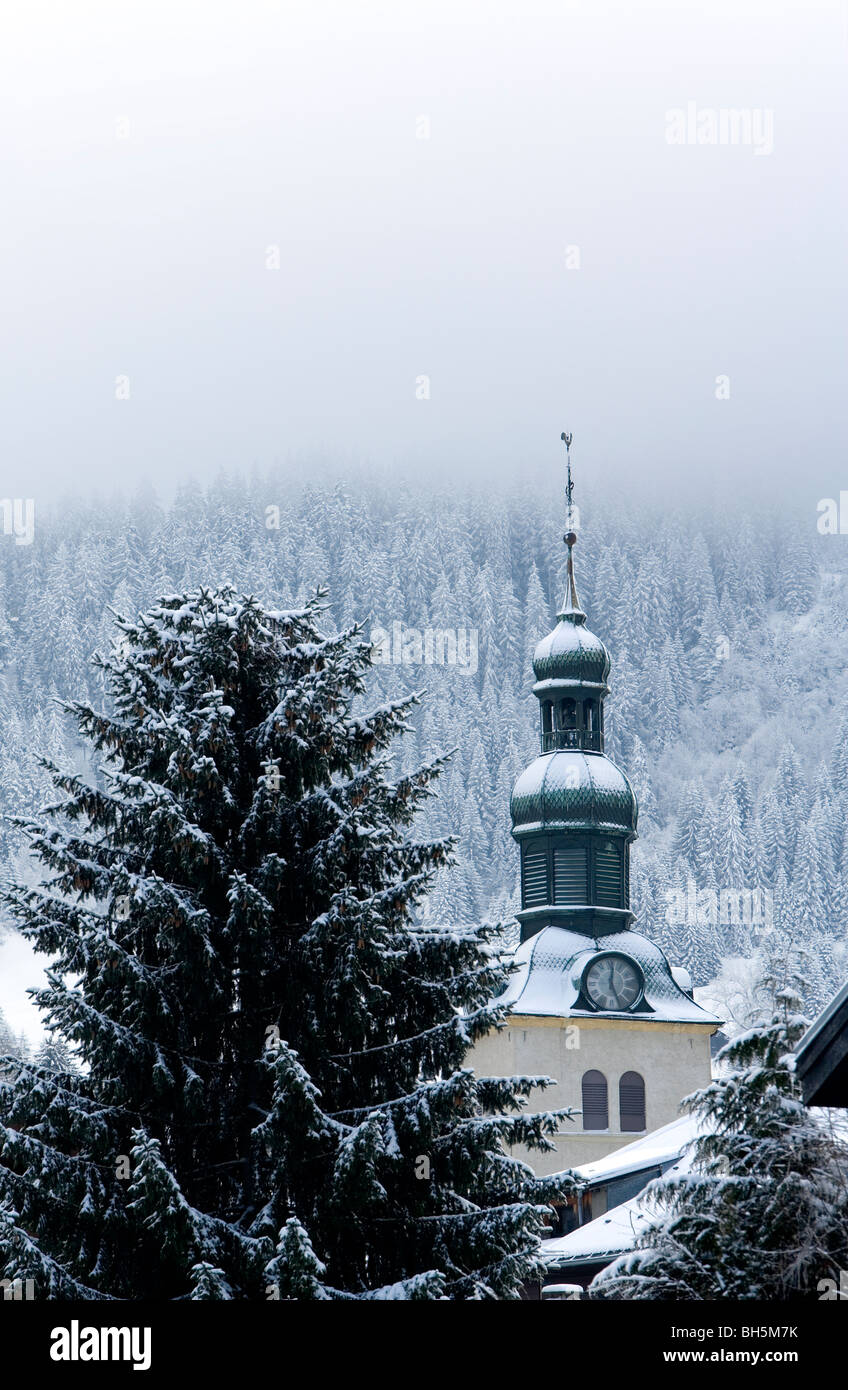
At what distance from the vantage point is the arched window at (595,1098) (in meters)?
57.3

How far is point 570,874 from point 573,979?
335cm

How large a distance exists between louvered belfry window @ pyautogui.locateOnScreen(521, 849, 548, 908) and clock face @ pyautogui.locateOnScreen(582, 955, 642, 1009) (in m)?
2.67

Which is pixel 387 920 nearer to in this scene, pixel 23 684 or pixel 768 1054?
pixel 768 1054

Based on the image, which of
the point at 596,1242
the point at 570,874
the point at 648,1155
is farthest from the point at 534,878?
the point at 596,1242

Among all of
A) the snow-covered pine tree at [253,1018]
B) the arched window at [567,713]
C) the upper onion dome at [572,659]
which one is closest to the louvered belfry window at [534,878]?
the arched window at [567,713]

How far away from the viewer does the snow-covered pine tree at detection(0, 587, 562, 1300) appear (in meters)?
16.5

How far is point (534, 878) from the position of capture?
60375mm

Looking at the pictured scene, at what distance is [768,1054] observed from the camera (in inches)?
638

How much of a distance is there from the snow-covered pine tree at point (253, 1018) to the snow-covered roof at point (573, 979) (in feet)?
127

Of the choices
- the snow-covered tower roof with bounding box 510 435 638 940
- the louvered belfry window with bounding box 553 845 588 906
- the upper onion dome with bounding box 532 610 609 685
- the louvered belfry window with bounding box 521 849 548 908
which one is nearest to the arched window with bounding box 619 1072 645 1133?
the snow-covered tower roof with bounding box 510 435 638 940

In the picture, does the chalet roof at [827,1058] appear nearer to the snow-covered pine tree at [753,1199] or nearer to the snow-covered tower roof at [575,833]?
the snow-covered pine tree at [753,1199]

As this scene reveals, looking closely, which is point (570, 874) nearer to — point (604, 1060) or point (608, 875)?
point (608, 875)

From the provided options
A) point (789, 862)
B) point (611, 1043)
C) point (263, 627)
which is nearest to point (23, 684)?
point (789, 862)
